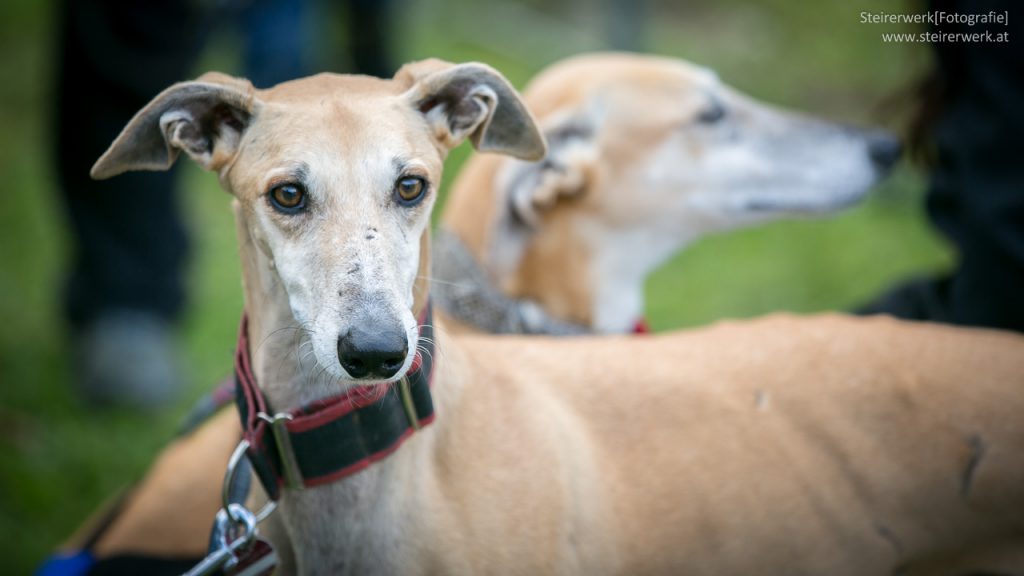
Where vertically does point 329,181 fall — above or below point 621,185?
above

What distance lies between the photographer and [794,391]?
8.87 ft

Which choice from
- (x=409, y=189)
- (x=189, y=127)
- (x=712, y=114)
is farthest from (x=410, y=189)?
(x=712, y=114)

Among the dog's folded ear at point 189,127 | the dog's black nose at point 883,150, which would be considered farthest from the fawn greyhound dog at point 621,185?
the dog's folded ear at point 189,127

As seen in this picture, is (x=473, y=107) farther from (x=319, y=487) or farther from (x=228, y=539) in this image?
(x=228, y=539)

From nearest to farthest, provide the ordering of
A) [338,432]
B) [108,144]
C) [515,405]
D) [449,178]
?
[338,432] → [515,405] → [108,144] → [449,178]

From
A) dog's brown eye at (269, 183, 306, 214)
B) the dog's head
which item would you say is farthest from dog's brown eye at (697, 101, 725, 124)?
dog's brown eye at (269, 183, 306, 214)

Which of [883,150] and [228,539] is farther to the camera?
[883,150]

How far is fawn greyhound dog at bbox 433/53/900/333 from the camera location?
12.4 ft

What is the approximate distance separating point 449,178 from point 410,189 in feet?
17.2

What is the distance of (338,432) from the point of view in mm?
2178

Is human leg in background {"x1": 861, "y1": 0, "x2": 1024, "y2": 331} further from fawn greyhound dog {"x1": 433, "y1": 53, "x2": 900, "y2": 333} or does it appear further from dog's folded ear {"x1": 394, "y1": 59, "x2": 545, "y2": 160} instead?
dog's folded ear {"x1": 394, "y1": 59, "x2": 545, "y2": 160}

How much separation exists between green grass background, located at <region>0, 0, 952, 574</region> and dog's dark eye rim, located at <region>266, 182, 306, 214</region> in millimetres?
2608

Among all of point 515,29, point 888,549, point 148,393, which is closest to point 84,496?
point 148,393

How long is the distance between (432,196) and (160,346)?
333 centimetres
